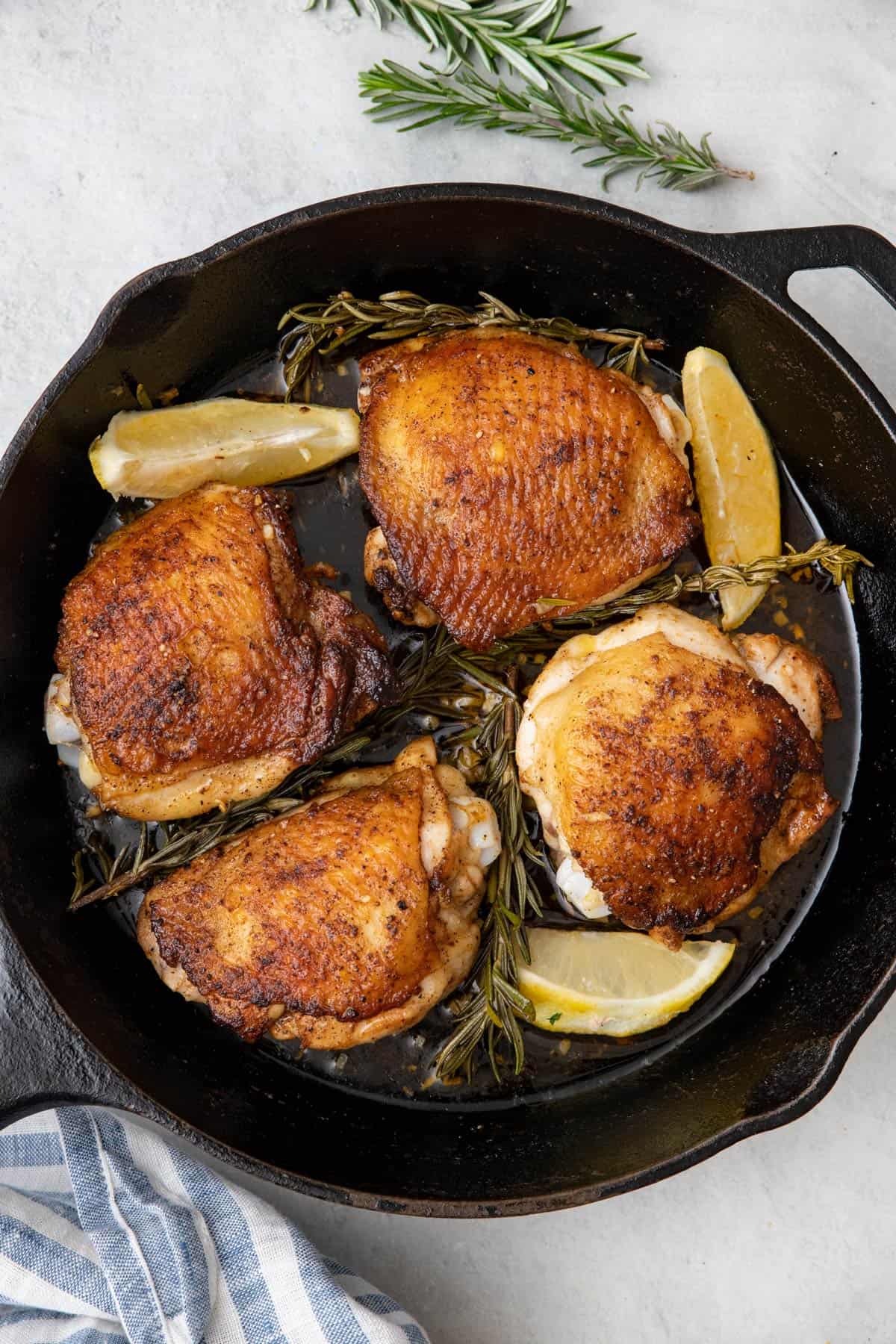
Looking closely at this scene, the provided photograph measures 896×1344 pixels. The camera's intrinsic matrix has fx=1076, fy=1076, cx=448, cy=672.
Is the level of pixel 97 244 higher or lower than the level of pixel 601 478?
higher

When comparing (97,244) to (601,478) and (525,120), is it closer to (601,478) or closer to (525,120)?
(525,120)

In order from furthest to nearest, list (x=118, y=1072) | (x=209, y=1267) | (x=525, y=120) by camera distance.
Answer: (x=525, y=120) → (x=209, y=1267) → (x=118, y=1072)

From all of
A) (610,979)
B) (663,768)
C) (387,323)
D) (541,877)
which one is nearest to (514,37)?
(387,323)

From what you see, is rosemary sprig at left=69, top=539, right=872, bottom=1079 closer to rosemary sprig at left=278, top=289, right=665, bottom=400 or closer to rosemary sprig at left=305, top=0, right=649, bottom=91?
rosemary sprig at left=278, top=289, right=665, bottom=400

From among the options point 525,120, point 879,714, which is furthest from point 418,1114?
point 525,120

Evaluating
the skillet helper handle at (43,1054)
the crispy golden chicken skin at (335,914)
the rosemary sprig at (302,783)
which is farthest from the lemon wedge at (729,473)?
the skillet helper handle at (43,1054)

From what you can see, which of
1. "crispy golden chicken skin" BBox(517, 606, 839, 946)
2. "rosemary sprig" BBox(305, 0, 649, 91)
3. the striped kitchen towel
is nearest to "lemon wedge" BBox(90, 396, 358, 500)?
"crispy golden chicken skin" BBox(517, 606, 839, 946)
